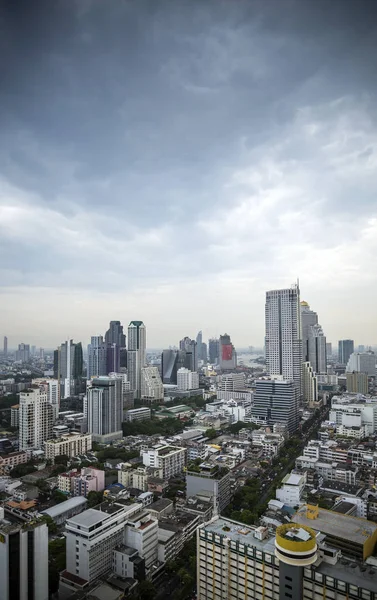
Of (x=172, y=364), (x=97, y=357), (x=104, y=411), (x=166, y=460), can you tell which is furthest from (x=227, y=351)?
(x=166, y=460)

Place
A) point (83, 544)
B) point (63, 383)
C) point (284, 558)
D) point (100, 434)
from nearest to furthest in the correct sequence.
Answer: point (284, 558) < point (83, 544) < point (100, 434) < point (63, 383)

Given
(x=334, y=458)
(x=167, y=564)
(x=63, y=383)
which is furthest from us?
(x=63, y=383)

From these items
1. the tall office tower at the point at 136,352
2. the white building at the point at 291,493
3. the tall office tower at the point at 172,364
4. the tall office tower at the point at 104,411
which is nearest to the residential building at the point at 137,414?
the tall office tower at the point at 104,411

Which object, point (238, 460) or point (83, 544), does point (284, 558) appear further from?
point (238, 460)

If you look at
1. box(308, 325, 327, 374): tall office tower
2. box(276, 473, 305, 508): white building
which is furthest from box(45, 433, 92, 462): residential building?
box(308, 325, 327, 374): tall office tower

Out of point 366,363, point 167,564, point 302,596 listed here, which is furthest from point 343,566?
point 366,363

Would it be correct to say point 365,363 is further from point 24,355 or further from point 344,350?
point 24,355
